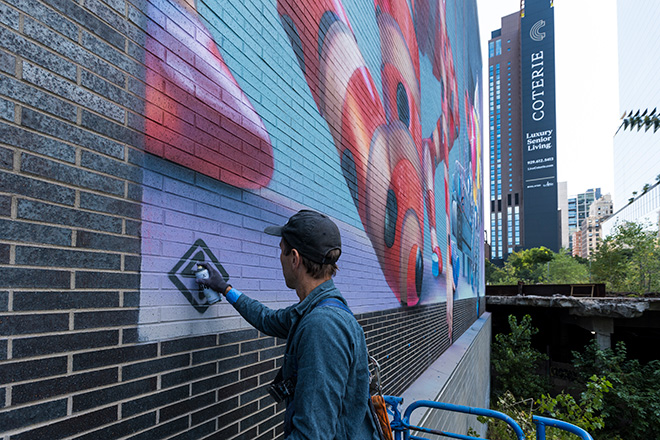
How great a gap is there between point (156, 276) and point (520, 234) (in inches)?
4972

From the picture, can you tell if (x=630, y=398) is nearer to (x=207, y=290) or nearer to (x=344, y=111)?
(x=344, y=111)

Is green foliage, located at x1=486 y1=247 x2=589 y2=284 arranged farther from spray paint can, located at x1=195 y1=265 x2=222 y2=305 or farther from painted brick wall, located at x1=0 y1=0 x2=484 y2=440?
spray paint can, located at x1=195 y1=265 x2=222 y2=305

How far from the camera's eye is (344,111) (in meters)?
4.43

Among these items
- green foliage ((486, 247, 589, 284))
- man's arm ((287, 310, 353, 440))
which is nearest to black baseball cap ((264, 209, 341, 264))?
man's arm ((287, 310, 353, 440))

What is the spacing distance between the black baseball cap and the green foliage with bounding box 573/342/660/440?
15287 millimetres

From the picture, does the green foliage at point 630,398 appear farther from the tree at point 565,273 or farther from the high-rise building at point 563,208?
the high-rise building at point 563,208

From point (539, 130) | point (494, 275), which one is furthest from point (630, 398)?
point (539, 130)

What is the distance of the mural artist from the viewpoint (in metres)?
1.44

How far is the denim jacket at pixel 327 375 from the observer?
1.43 m

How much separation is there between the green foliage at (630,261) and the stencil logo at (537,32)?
315ft

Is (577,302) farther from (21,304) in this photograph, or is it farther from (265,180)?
(21,304)

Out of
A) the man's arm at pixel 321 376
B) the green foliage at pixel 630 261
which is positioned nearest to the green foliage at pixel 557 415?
the man's arm at pixel 321 376

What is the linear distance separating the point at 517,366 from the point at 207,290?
17.6 metres

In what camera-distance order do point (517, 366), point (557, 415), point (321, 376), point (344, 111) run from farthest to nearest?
1. point (517, 366)
2. point (557, 415)
3. point (344, 111)
4. point (321, 376)
